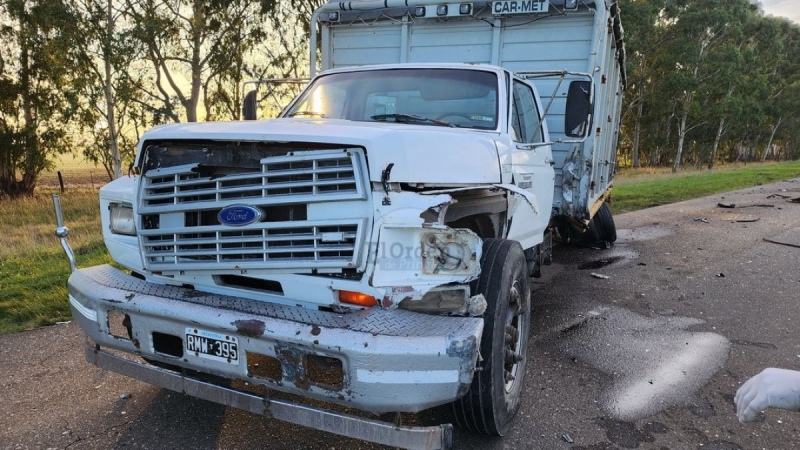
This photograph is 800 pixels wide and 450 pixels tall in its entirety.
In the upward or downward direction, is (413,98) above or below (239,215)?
above

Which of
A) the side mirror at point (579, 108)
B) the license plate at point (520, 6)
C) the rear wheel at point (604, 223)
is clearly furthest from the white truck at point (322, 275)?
the rear wheel at point (604, 223)

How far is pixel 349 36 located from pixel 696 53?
33.2 metres

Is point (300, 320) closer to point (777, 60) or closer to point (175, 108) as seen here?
point (175, 108)

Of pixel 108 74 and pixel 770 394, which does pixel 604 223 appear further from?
pixel 108 74

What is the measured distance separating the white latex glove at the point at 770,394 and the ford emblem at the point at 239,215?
211cm

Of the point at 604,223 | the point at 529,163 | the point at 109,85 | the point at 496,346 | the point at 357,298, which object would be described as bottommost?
the point at 604,223

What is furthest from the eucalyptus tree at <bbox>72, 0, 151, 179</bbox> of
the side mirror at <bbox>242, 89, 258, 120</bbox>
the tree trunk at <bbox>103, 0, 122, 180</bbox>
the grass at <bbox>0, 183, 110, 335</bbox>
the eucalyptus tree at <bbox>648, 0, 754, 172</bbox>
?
the eucalyptus tree at <bbox>648, 0, 754, 172</bbox>

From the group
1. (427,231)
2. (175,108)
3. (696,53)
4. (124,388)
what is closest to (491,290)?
(427,231)

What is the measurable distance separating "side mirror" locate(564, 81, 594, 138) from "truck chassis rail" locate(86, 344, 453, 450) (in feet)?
8.56

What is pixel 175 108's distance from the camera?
2297 centimetres

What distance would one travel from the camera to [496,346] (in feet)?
8.72

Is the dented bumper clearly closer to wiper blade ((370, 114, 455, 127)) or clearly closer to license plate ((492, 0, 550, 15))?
wiper blade ((370, 114, 455, 127))

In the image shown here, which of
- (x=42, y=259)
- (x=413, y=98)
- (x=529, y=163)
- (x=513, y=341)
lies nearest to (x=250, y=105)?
(x=413, y=98)

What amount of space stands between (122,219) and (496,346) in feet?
7.13
